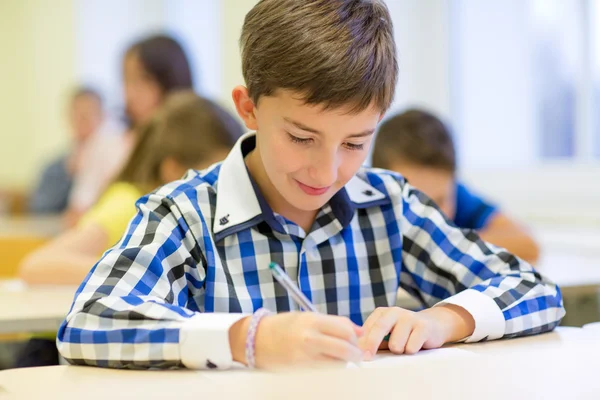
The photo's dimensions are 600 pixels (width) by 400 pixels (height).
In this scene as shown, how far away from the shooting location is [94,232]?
180cm

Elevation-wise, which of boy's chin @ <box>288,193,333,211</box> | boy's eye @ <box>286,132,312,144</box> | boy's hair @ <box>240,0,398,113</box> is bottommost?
boy's chin @ <box>288,193,333,211</box>

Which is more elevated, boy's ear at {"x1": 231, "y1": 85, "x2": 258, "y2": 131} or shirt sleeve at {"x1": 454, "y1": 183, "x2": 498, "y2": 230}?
boy's ear at {"x1": 231, "y1": 85, "x2": 258, "y2": 131}

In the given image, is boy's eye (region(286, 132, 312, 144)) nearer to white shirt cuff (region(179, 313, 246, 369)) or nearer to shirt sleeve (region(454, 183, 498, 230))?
white shirt cuff (region(179, 313, 246, 369))

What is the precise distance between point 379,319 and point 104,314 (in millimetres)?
303

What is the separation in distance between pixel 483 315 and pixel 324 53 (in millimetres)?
373

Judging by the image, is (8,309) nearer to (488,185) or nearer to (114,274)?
(114,274)

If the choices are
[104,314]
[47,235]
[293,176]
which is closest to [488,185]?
[47,235]

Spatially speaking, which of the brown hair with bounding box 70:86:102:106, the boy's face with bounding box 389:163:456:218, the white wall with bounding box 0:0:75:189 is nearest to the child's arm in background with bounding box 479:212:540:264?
the boy's face with bounding box 389:163:456:218

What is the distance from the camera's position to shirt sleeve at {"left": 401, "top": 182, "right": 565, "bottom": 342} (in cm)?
98

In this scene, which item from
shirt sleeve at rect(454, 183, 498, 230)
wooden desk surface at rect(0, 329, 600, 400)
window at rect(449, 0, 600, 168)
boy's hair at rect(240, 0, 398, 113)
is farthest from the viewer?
window at rect(449, 0, 600, 168)

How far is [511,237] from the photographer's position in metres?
1.91

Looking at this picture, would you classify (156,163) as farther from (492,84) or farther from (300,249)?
(492,84)

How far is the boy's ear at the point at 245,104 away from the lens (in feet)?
3.32

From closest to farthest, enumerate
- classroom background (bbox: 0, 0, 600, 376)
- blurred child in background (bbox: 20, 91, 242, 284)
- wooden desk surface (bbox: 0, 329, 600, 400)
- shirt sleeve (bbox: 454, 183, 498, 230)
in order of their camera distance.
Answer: wooden desk surface (bbox: 0, 329, 600, 400) → blurred child in background (bbox: 20, 91, 242, 284) → shirt sleeve (bbox: 454, 183, 498, 230) → classroom background (bbox: 0, 0, 600, 376)
